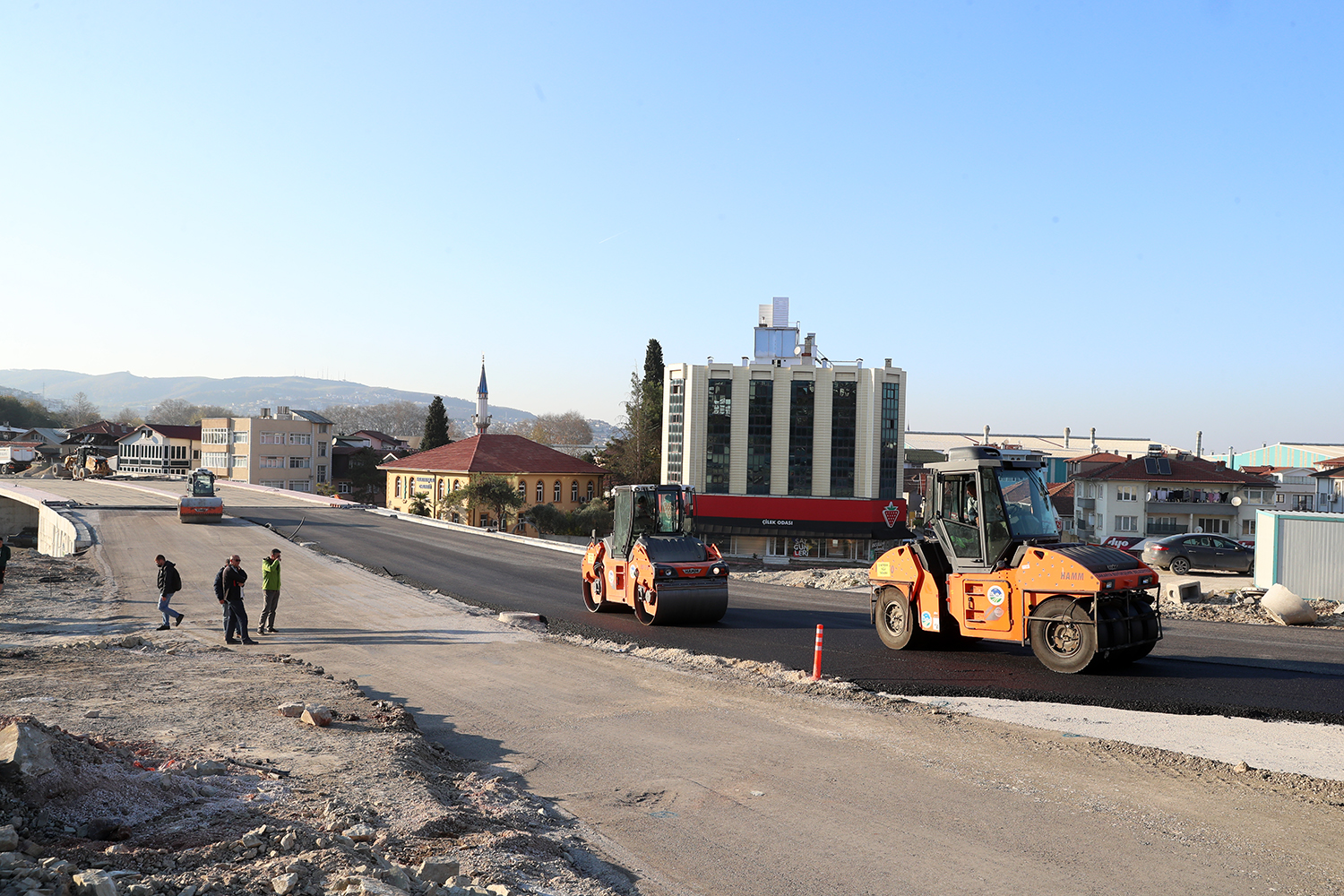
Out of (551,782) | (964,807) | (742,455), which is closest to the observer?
(964,807)

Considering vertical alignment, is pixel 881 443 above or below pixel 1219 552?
above

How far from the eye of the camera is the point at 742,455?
229ft

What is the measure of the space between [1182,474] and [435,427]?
222 feet

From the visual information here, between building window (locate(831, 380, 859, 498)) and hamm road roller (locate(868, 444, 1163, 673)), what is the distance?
53.7 m

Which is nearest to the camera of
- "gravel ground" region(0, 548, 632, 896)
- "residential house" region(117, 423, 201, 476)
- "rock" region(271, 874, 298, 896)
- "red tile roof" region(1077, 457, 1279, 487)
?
"rock" region(271, 874, 298, 896)

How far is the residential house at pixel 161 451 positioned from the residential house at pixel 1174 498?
9256 cm

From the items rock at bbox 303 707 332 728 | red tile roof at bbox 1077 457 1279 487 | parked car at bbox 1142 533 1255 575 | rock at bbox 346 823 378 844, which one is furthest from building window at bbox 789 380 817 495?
rock at bbox 346 823 378 844

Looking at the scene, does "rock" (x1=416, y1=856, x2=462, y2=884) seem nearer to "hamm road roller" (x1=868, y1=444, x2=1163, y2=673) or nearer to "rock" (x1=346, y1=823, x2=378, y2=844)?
"rock" (x1=346, y1=823, x2=378, y2=844)

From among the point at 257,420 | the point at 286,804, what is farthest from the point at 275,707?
the point at 257,420

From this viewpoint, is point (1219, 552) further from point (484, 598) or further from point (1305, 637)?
point (484, 598)

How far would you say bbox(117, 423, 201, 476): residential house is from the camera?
107 metres

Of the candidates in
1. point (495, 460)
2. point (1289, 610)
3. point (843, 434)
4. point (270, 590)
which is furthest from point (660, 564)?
point (495, 460)

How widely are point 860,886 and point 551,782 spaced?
3.49 m

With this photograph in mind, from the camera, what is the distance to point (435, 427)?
9612 cm
